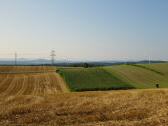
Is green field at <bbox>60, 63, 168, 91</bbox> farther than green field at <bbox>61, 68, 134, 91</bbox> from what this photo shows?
Yes

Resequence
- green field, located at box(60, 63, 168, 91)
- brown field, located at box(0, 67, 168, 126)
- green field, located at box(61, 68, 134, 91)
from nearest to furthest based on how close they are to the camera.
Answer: brown field, located at box(0, 67, 168, 126), green field, located at box(61, 68, 134, 91), green field, located at box(60, 63, 168, 91)

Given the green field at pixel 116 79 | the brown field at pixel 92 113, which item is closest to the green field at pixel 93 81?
the green field at pixel 116 79

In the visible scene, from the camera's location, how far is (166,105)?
24047mm

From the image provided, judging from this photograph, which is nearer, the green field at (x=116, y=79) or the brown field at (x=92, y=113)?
the brown field at (x=92, y=113)

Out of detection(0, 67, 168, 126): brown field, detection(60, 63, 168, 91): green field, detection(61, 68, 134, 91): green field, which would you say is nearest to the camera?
detection(0, 67, 168, 126): brown field

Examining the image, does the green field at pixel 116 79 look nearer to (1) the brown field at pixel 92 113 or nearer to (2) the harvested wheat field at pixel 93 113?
(1) the brown field at pixel 92 113

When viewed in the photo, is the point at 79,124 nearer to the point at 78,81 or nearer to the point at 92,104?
the point at 92,104

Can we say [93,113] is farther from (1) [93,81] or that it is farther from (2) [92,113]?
(1) [93,81]

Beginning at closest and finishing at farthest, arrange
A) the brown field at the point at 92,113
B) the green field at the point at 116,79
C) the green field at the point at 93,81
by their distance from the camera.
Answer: the brown field at the point at 92,113 → the green field at the point at 93,81 → the green field at the point at 116,79

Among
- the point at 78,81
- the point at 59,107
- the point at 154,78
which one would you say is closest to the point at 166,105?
the point at 59,107

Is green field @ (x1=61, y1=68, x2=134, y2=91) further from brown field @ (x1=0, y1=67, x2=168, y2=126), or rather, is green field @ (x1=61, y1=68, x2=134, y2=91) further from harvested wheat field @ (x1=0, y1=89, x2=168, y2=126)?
harvested wheat field @ (x1=0, y1=89, x2=168, y2=126)

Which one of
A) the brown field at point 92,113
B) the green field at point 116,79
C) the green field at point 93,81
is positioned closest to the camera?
the brown field at point 92,113

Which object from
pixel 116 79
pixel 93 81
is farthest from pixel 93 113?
pixel 116 79

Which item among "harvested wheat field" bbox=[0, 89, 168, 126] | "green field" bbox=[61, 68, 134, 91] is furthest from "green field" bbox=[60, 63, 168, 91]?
"harvested wheat field" bbox=[0, 89, 168, 126]
